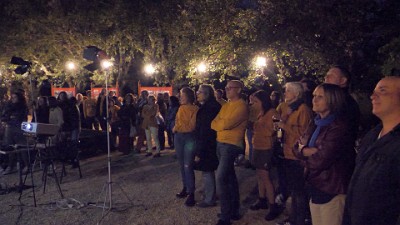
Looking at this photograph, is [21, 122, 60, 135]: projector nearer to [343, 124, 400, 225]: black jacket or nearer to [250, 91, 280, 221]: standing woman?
[250, 91, 280, 221]: standing woman

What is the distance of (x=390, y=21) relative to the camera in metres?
10.8

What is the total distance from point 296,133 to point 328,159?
167 cm

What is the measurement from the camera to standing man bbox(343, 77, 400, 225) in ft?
7.54

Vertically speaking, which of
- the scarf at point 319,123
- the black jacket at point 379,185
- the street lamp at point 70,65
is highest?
the street lamp at point 70,65

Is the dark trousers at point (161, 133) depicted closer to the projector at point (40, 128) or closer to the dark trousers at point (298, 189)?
the projector at point (40, 128)

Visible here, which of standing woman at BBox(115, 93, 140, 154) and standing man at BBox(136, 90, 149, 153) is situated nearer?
standing woman at BBox(115, 93, 140, 154)

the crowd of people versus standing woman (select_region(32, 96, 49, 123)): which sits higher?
standing woman (select_region(32, 96, 49, 123))

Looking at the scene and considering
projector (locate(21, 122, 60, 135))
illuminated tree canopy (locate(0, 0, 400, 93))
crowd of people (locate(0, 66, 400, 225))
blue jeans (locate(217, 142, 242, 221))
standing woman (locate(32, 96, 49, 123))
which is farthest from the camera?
illuminated tree canopy (locate(0, 0, 400, 93))

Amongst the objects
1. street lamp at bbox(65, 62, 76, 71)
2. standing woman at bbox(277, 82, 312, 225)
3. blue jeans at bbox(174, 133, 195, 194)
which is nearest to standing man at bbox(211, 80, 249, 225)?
standing woman at bbox(277, 82, 312, 225)

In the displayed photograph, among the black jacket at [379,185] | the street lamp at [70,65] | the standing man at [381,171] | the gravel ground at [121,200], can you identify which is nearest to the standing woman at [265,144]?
the gravel ground at [121,200]

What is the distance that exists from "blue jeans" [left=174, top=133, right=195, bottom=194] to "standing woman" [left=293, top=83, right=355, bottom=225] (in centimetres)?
326

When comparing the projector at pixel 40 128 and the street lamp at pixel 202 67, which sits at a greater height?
the street lamp at pixel 202 67

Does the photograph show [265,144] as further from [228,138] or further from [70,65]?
[70,65]

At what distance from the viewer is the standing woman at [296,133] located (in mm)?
4750
